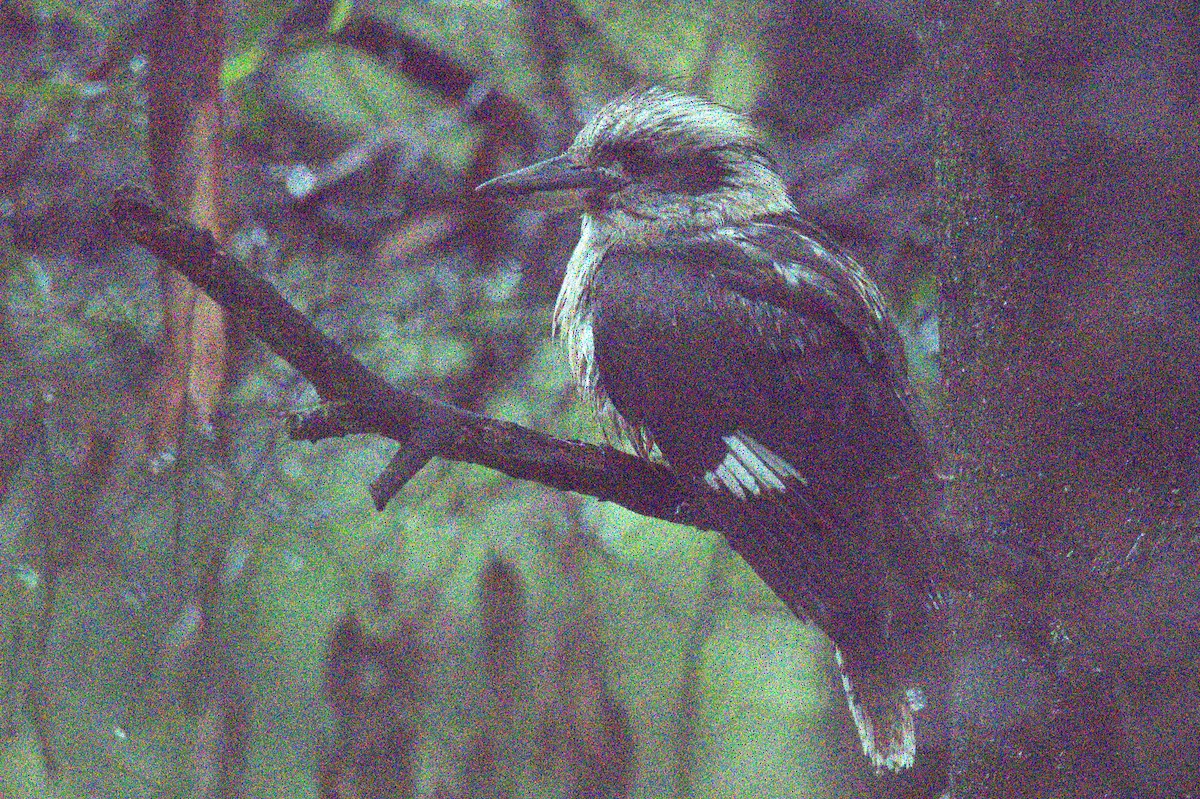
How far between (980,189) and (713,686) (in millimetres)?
789

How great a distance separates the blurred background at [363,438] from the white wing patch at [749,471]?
295mm

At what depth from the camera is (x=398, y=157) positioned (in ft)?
6.03

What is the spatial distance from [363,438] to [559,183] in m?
0.38

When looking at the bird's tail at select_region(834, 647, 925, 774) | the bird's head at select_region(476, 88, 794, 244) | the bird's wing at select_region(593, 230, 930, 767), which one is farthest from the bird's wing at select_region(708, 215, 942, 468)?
the bird's tail at select_region(834, 647, 925, 774)

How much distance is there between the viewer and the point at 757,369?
1393 millimetres

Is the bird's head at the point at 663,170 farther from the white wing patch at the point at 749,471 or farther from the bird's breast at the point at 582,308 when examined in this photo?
the white wing patch at the point at 749,471

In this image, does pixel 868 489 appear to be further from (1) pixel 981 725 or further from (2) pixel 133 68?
(2) pixel 133 68

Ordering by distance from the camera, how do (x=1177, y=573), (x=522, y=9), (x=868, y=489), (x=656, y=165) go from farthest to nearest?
(x=522, y=9), (x=656, y=165), (x=868, y=489), (x=1177, y=573)

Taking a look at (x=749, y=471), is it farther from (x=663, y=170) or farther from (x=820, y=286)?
(x=663, y=170)

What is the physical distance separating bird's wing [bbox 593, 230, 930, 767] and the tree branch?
0.22 meters

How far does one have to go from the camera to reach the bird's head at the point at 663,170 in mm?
1589

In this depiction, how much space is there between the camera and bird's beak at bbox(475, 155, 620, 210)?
61.3 inches

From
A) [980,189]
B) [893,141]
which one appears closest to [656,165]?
[893,141]

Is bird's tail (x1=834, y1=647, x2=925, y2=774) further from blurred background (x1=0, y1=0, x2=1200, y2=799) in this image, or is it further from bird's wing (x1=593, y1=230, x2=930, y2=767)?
blurred background (x1=0, y1=0, x2=1200, y2=799)
